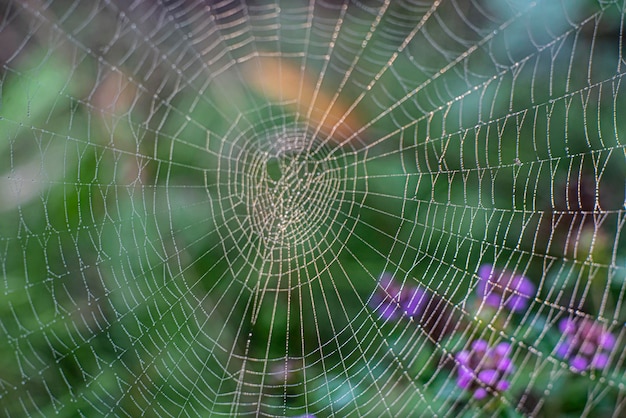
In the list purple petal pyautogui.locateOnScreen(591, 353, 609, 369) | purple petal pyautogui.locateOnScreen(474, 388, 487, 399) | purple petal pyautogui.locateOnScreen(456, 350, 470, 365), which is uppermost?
purple petal pyautogui.locateOnScreen(591, 353, 609, 369)

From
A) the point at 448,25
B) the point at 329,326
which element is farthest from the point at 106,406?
the point at 448,25

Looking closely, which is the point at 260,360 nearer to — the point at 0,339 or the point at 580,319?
the point at 0,339

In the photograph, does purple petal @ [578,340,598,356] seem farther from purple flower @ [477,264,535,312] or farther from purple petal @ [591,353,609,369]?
purple flower @ [477,264,535,312]

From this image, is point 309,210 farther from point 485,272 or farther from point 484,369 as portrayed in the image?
point 484,369

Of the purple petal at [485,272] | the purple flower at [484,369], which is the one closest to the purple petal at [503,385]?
the purple flower at [484,369]

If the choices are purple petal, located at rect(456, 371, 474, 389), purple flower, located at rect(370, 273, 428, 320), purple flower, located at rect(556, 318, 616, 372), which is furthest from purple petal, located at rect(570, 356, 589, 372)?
purple flower, located at rect(370, 273, 428, 320)

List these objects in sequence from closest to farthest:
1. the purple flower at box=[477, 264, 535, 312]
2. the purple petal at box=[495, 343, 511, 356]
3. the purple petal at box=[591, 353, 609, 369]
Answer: the purple petal at box=[591, 353, 609, 369], the purple petal at box=[495, 343, 511, 356], the purple flower at box=[477, 264, 535, 312]

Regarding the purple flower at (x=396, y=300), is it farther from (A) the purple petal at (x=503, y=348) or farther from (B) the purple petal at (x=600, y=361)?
(B) the purple petal at (x=600, y=361)
